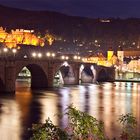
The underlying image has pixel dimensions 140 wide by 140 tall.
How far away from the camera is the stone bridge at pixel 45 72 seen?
51812 mm

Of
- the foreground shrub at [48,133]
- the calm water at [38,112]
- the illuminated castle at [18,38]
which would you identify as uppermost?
the illuminated castle at [18,38]

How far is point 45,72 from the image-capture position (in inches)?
2574

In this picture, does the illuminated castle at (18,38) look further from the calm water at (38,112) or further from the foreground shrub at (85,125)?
the foreground shrub at (85,125)

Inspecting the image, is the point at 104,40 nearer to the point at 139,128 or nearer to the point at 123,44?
the point at 123,44

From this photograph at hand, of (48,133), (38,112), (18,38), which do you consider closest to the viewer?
(48,133)

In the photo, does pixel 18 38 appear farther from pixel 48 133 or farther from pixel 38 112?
pixel 48 133

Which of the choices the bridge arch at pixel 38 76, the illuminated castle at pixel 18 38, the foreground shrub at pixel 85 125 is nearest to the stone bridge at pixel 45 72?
the bridge arch at pixel 38 76

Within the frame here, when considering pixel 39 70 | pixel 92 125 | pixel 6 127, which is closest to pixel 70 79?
pixel 39 70

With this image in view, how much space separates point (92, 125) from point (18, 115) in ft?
85.9

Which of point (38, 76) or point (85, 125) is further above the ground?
point (38, 76)

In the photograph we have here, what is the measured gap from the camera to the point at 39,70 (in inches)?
2589

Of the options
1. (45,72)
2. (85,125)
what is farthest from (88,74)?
(85,125)

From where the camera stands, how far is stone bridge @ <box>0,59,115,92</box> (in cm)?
5181

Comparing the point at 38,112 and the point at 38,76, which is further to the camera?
the point at 38,76
